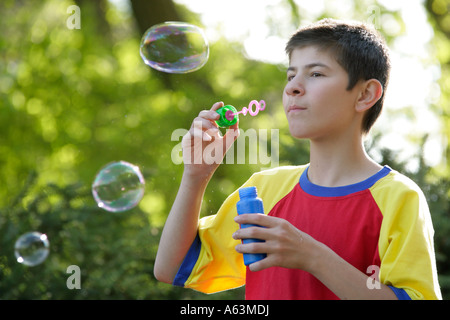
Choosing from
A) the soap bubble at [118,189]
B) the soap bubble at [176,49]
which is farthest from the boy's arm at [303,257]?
the soap bubble at [118,189]

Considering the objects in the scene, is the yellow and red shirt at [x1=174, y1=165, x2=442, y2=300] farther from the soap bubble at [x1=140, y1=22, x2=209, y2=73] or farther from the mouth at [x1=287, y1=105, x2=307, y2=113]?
the soap bubble at [x1=140, y1=22, x2=209, y2=73]

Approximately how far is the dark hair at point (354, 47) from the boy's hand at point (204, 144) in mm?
331

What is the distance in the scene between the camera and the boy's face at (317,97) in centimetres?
167

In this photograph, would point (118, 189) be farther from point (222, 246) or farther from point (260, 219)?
point (260, 219)

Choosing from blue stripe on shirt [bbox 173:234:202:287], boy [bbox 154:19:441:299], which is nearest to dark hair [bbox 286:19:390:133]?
boy [bbox 154:19:441:299]

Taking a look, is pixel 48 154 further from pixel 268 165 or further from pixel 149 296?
pixel 149 296

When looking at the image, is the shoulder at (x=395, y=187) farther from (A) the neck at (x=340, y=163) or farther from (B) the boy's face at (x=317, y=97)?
(B) the boy's face at (x=317, y=97)

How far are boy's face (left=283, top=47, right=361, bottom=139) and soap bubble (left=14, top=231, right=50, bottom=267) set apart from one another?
229cm

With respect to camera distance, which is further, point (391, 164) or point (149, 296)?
point (391, 164)

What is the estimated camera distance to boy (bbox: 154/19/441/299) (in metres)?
1.46

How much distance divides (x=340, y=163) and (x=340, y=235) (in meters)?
0.24

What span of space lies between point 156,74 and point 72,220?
341 centimetres

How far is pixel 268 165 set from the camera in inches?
178
